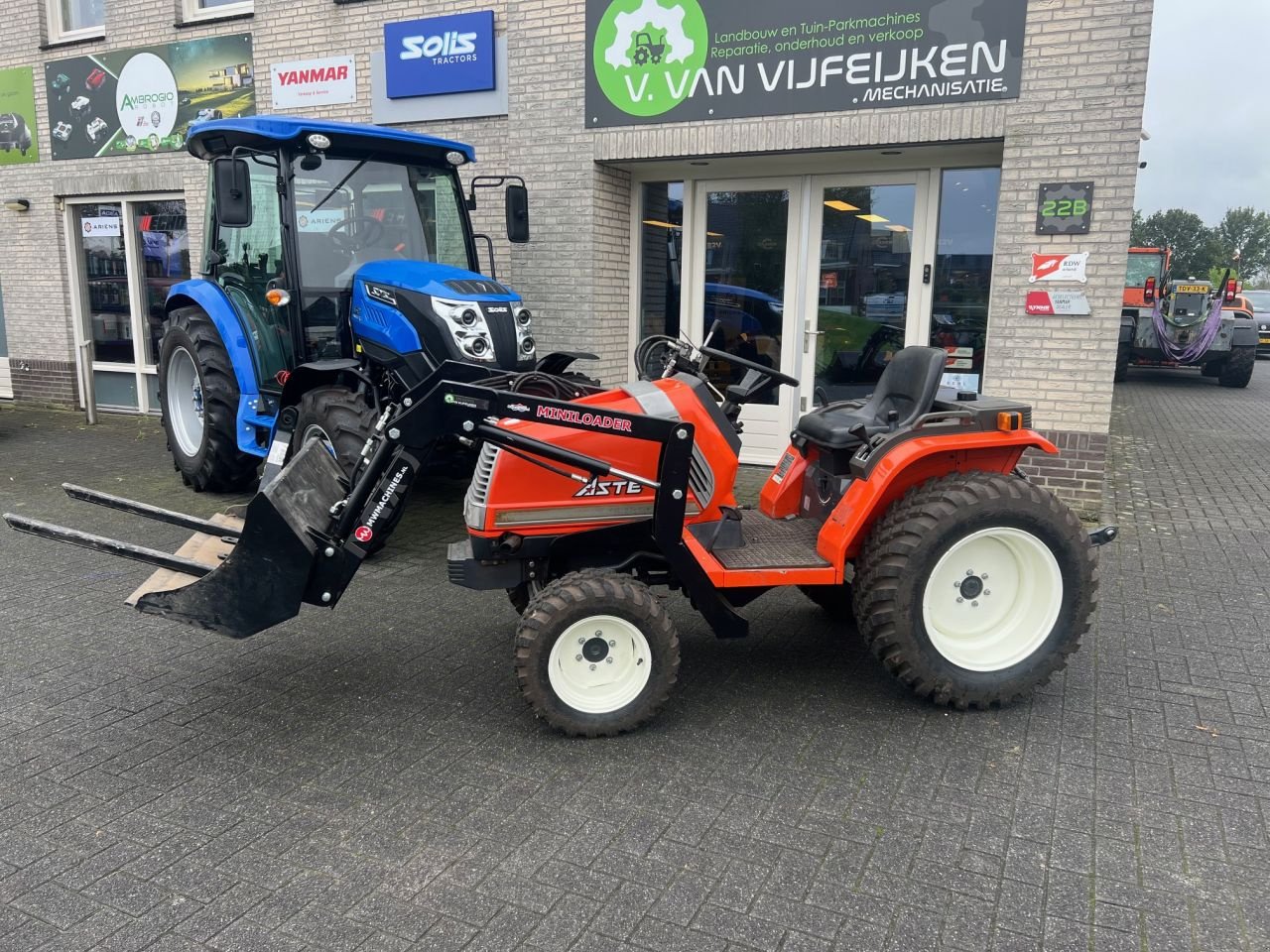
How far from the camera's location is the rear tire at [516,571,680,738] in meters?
3.49

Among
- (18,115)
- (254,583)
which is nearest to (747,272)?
(254,583)

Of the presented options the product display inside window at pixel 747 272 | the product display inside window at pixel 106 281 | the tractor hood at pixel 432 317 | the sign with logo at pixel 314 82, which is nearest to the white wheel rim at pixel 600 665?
the tractor hood at pixel 432 317

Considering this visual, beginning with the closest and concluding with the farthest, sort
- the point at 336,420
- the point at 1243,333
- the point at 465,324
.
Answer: the point at 336,420 → the point at 465,324 → the point at 1243,333

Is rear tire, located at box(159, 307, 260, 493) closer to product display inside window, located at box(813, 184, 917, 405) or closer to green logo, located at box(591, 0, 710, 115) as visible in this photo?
green logo, located at box(591, 0, 710, 115)

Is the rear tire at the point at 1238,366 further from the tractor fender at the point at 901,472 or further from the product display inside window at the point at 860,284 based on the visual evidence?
the tractor fender at the point at 901,472

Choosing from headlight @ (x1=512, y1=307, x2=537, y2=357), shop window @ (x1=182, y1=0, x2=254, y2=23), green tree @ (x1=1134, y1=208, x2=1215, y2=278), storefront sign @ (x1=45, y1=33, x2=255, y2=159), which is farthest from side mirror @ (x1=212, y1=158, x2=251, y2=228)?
green tree @ (x1=1134, y1=208, x2=1215, y2=278)

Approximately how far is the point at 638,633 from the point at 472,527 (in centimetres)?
77

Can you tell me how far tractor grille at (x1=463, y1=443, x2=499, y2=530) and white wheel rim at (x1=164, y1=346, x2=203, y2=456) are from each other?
4.84 m

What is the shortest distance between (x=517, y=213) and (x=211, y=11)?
5.11 meters

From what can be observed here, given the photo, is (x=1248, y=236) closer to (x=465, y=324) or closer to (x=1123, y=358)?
(x=1123, y=358)

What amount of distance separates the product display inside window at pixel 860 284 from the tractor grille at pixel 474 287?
8.97 feet

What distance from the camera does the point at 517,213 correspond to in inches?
291

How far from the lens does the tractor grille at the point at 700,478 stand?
391 centimetres

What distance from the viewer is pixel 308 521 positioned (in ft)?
12.0
